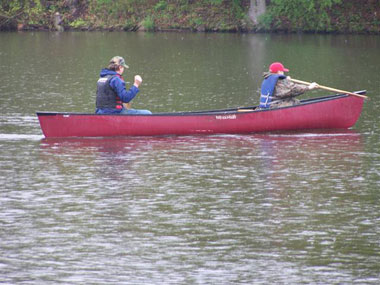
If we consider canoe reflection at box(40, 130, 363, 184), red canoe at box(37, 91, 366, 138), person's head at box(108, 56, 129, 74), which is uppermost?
person's head at box(108, 56, 129, 74)

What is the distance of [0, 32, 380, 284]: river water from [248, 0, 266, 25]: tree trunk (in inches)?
1277

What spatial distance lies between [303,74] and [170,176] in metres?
18.7

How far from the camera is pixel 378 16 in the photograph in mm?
56500

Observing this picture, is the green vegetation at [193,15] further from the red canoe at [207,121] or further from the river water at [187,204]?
the red canoe at [207,121]

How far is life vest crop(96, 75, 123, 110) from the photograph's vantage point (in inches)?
728

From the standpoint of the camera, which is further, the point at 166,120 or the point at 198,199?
the point at 166,120

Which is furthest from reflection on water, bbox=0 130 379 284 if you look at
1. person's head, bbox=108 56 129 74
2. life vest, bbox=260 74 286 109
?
life vest, bbox=260 74 286 109

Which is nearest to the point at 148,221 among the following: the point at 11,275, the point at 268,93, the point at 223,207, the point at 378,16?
the point at 223,207

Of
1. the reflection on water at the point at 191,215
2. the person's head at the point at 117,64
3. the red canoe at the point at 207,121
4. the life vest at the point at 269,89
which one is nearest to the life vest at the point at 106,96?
the person's head at the point at 117,64

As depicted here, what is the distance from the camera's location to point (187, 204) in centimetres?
1299

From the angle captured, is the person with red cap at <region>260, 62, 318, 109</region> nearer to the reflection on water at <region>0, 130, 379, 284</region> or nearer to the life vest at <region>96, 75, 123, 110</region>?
the reflection on water at <region>0, 130, 379, 284</region>

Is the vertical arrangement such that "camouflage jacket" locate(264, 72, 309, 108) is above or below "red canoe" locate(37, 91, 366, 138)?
above

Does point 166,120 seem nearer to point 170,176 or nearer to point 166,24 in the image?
point 170,176

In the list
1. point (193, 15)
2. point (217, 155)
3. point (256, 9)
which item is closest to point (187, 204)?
point (217, 155)
